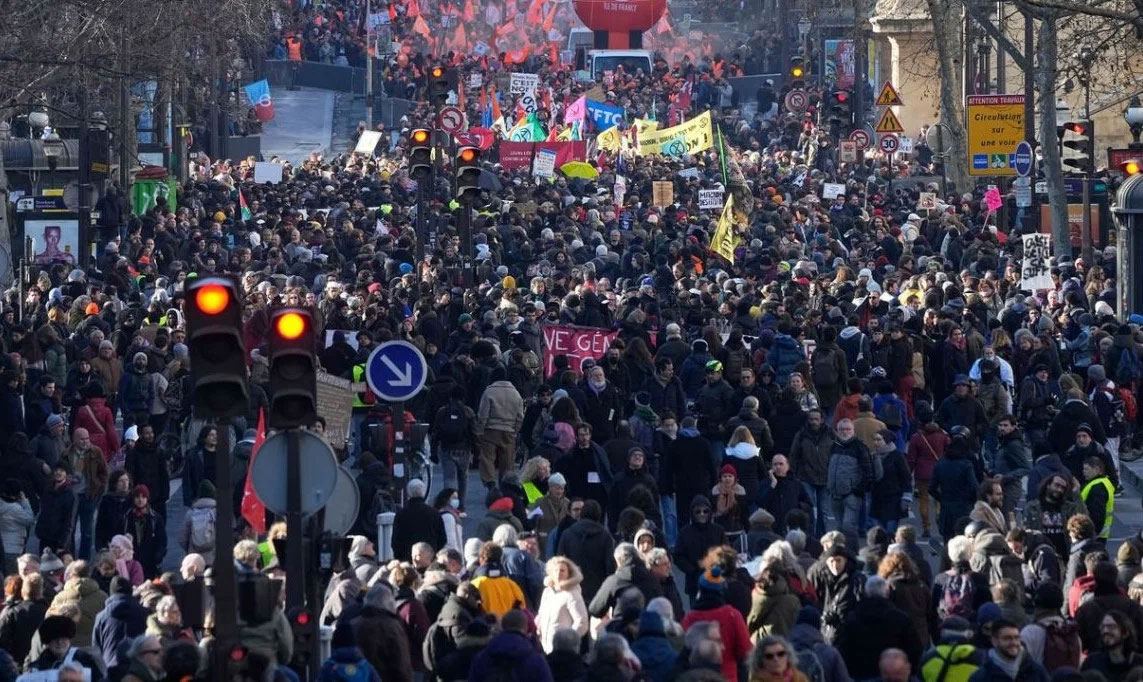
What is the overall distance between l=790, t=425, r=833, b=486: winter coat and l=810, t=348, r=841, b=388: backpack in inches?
105

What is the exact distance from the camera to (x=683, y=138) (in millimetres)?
45406

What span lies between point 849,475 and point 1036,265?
1149cm

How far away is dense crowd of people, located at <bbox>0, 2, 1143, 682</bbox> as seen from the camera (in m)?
12.9

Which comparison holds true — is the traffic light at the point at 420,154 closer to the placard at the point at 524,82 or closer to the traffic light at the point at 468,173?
the traffic light at the point at 468,173

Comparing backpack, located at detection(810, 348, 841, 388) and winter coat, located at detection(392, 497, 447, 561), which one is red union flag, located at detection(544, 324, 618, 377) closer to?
backpack, located at detection(810, 348, 841, 388)

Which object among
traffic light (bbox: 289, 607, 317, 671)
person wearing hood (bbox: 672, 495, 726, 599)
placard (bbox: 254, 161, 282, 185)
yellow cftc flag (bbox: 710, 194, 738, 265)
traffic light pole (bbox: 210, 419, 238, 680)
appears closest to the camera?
traffic light pole (bbox: 210, 419, 238, 680)

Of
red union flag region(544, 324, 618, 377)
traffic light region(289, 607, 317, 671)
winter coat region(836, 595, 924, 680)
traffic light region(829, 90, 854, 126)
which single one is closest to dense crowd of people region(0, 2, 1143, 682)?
winter coat region(836, 595, 924, 680)

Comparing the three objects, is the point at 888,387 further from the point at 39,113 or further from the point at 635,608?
the point at 39,113

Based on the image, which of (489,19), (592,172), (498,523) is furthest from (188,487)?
(489,19)

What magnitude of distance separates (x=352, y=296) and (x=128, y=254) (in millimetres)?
7751

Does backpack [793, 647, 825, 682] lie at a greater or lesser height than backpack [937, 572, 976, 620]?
greater

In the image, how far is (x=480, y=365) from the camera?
22.6 m

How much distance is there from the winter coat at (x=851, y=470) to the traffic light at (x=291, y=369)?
7.76 m

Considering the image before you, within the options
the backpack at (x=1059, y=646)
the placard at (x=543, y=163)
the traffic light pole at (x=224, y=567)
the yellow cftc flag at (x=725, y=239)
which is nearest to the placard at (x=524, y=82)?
the placard at (x=543, y=163)
